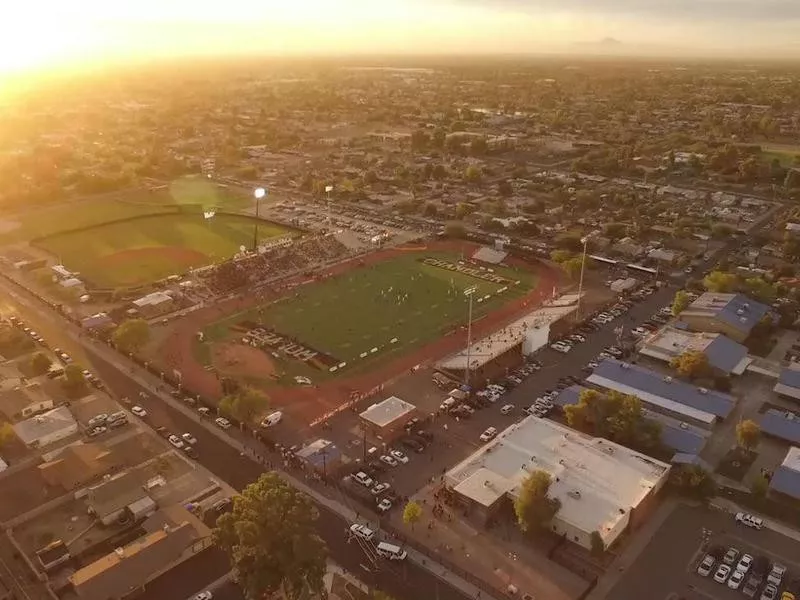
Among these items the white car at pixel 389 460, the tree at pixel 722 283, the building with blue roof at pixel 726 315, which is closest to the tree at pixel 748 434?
the building with blue roof at pixel 726 315

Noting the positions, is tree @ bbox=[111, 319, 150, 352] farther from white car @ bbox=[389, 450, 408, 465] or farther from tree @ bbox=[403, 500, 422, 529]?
tree @ bbox=[403, 500, 422, 529]

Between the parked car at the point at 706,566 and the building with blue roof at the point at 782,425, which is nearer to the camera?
the parked car at the point at 706,566

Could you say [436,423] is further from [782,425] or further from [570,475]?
[782,425]

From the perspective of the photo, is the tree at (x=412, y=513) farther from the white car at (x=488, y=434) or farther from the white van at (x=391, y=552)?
the white car at (x=488, y=434)

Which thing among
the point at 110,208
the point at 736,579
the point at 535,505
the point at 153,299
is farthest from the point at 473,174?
the point at 736,579

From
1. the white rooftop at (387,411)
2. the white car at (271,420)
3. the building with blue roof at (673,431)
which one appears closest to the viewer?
the building with blue roof at (673,431)

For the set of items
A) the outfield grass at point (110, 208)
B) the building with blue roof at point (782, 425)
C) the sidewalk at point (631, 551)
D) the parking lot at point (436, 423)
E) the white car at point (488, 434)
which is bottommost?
the sidewalk at point (631, 551)

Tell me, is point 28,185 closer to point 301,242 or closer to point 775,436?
point 301,242
